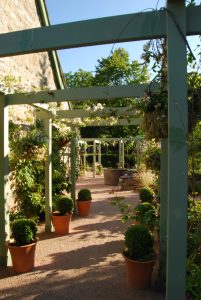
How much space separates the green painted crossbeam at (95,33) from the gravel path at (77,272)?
2.65m

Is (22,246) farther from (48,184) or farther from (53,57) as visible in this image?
(53,57)

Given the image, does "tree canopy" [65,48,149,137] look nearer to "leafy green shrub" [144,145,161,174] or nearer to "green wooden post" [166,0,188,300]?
"leafy green shrub" [144,145,161,174]

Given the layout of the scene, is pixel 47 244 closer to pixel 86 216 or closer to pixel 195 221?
pixel 86 216

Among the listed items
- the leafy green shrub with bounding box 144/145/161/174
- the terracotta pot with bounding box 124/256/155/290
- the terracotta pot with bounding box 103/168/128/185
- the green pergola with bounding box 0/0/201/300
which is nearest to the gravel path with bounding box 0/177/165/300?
the terracotta pot with bounding box 124/256/155/290

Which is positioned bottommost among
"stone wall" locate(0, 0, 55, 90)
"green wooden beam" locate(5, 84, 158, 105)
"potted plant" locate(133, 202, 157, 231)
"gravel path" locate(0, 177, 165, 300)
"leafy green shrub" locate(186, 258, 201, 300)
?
"gravel path" locate(0, 177, 165, 300)

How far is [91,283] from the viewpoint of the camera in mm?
3799

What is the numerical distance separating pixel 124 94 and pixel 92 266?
2.40 meters

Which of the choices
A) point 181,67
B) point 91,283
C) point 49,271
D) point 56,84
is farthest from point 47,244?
point 56,84

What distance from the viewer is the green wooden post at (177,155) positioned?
1980mm

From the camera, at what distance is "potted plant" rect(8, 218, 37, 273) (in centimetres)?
411

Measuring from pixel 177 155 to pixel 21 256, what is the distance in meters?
2.94

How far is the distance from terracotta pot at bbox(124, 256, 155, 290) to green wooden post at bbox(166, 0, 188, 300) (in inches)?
61.6

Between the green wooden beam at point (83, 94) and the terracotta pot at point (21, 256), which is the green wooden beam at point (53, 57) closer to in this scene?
the green wooden beam at point (83, 94)

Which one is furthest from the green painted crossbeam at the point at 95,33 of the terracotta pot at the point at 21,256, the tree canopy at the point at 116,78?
the tree canopy at the point at 116,78
